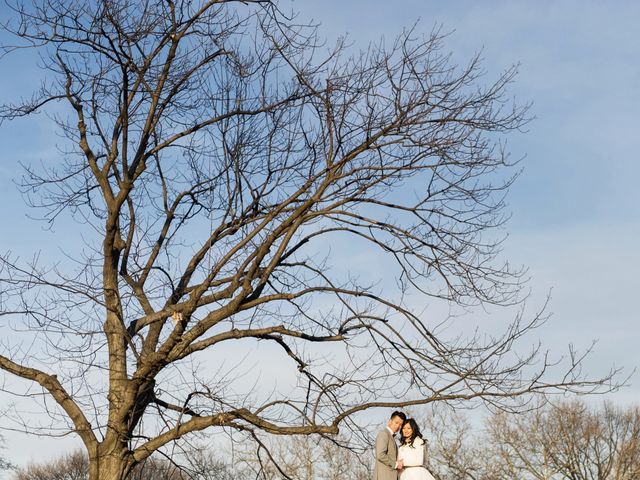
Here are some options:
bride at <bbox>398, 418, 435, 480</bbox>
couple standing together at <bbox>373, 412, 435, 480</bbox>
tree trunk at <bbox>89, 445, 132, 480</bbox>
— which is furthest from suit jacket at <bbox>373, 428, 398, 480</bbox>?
tree trunk at <bbox>89, 445, 132, 480</bbox>

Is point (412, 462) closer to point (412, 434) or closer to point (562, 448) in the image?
point (412, 434)

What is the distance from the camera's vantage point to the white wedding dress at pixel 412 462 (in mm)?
10805

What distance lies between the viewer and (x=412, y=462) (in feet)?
35.6

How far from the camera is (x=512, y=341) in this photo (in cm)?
993

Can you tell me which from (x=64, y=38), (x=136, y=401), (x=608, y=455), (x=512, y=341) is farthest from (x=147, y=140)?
(x=608, y=455)

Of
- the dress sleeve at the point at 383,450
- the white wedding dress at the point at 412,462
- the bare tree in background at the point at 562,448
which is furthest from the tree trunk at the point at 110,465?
the bare tree in background at the point at 562,448

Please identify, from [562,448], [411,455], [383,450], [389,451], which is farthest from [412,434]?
[562,448]

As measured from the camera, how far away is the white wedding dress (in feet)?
35.4

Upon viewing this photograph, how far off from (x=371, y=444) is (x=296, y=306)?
1.86 m

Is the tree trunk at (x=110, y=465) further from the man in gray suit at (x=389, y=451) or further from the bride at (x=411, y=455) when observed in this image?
the bride at (x=411, y=455)

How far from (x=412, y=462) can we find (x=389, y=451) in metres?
0.31

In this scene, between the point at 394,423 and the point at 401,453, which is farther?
the point at 401,453

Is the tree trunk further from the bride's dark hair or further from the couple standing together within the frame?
the bride's dark hair

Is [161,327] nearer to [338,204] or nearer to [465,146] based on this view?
[338,204]
